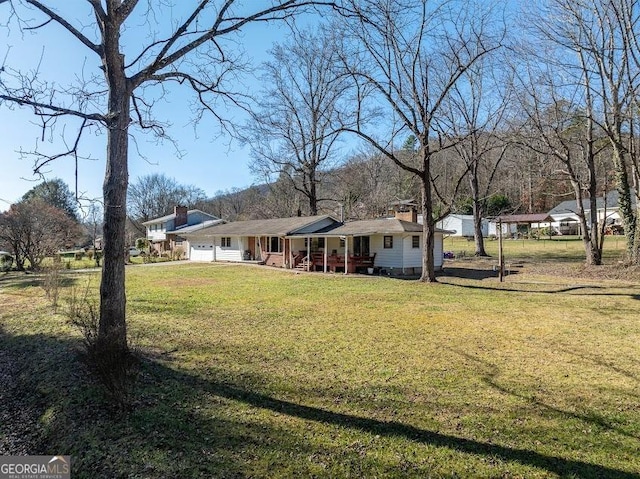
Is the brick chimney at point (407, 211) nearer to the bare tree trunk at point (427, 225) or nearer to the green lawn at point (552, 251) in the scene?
the bare tree trunk at point (427, 225)

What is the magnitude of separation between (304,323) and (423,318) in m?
3.08

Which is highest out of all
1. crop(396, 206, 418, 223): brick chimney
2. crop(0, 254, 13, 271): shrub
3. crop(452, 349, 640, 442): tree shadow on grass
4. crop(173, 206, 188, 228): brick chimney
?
crop(173, 206, 188, 228): brick chimney

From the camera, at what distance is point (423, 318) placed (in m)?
9.73

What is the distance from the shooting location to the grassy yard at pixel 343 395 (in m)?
3.64

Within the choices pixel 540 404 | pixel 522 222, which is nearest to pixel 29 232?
pixel 540 404

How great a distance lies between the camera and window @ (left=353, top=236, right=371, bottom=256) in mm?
22219

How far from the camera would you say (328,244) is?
24.2 metres

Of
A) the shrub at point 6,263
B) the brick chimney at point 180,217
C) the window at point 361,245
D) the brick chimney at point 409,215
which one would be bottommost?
the shrub at point 6,263

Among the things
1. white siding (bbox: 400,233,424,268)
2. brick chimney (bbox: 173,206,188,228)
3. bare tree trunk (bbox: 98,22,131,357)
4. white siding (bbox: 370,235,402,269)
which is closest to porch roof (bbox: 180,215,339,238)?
white siding (bbox: 370,235,402,269)

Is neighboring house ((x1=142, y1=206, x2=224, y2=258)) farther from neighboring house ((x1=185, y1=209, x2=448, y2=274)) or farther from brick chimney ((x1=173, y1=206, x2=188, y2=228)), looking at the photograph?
neighboring house ((x1=185, y1=209, x2=448, y2=274))

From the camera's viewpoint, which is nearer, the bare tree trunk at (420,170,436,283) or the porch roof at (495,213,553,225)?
A: the bare tree trunk at (420,170,436,283)

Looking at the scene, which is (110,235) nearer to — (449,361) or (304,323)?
(304,323)

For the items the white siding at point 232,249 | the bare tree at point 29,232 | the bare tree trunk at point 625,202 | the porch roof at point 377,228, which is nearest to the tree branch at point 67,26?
the porch roof at point 377,228

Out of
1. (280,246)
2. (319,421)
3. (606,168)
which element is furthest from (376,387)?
(606,168)
